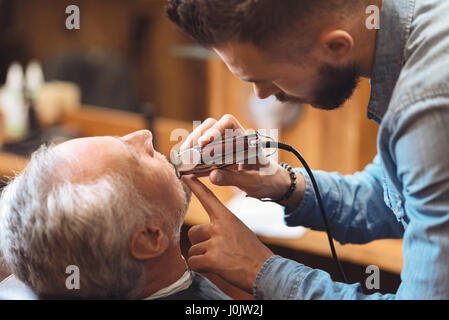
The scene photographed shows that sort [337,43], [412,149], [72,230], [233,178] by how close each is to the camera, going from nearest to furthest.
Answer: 1. [412,149]
2. [337,43]
3. [72,230]
4. [233,178]

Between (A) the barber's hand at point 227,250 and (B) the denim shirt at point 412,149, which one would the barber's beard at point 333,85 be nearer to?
(B) the denim shirt at point 412,149

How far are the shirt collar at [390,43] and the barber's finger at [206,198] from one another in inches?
16.0

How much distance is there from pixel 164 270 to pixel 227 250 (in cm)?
28

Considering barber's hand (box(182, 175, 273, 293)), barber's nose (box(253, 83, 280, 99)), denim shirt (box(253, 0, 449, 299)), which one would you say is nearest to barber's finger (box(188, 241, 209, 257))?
barber's hand (box(182, 175, 273, 293))

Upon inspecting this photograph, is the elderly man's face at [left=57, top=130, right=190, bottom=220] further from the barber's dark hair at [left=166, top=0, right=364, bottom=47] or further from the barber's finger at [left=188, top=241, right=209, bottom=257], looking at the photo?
the barber's dark hair at [left=166, top=0, right=364, bottom=47]

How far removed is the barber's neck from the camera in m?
1.32

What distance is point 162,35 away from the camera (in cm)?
473

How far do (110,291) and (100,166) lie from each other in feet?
0.91

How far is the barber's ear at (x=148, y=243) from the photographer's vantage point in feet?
4.12

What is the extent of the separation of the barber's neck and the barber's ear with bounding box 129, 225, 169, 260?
0.12 feet

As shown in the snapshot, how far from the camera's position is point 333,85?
1167 millimetres

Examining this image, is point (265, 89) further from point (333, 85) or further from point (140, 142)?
point (140, 142)

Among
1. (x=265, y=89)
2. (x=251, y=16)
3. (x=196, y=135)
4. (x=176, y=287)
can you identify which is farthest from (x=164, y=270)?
(x=251, y=16)

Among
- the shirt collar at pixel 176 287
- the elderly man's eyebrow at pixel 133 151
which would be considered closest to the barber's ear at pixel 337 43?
the elderly man's eyebrow at pixel 133 151
